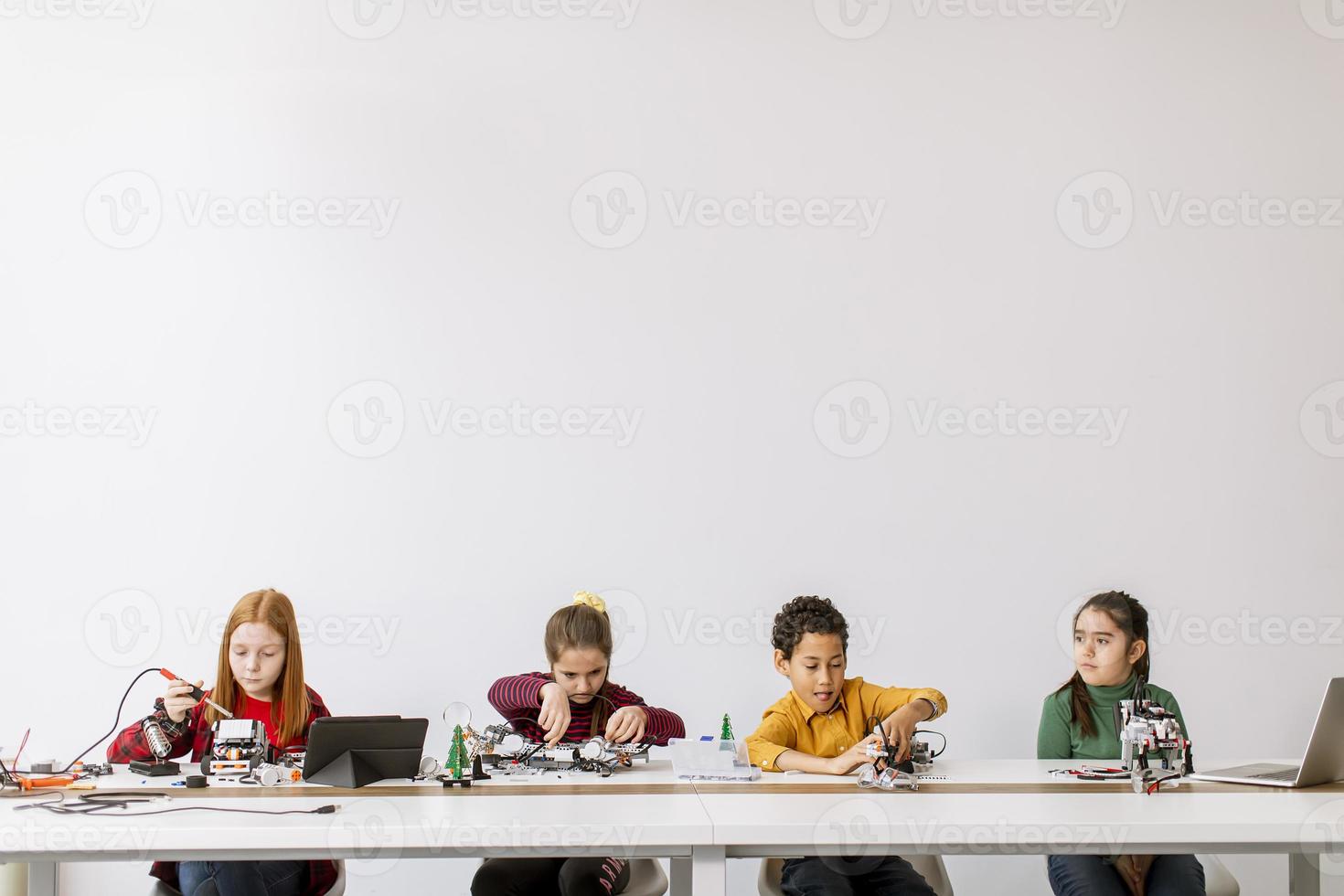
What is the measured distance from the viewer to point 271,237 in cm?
396

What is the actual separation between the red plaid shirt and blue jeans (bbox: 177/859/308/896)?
0.03 m

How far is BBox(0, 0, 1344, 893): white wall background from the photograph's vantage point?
12.8 feet

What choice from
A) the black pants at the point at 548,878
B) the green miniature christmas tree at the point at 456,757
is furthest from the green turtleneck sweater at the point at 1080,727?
the green miniature christmas tree at the point at 456,757

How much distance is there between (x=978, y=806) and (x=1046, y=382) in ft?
7.25

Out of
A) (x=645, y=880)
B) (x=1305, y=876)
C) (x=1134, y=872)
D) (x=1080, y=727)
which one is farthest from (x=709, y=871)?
(x=1305, y=876)

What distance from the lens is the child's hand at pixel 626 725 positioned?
283 centimetres

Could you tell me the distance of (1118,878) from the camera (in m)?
2.54

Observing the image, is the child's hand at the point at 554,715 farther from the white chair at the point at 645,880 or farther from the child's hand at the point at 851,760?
the child's hand at the point at 851,760

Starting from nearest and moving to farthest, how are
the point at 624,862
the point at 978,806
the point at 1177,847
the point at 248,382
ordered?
the point at 1177,847 → the point at 978,806 → the point at 624,862 → the point at 248,382

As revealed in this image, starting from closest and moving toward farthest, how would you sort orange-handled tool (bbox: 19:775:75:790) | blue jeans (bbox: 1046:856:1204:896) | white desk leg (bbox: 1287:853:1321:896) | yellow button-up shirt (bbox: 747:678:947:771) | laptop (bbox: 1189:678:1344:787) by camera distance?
orange-handled tool (bbox: 19:775:75:790)
laptop (bbox: 1189:678:1344:787)
blue jeans (bbox: 1046:856:1204:896)
white desk leg (bbox: 1287:853:1321:896)
yellow button-up shirt (bbox: 747:678:947:771)

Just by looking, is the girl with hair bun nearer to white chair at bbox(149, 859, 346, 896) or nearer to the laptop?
white chair at bbox(149, 859, 346, 896)

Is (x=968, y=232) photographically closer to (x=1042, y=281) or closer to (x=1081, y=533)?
(x=1042, y=281)

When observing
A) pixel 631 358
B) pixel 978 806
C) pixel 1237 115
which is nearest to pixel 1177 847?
pixel 978 806

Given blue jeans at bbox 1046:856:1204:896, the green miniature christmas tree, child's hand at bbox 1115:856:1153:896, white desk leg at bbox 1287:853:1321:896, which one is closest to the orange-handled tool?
the green miniature christmas tree
